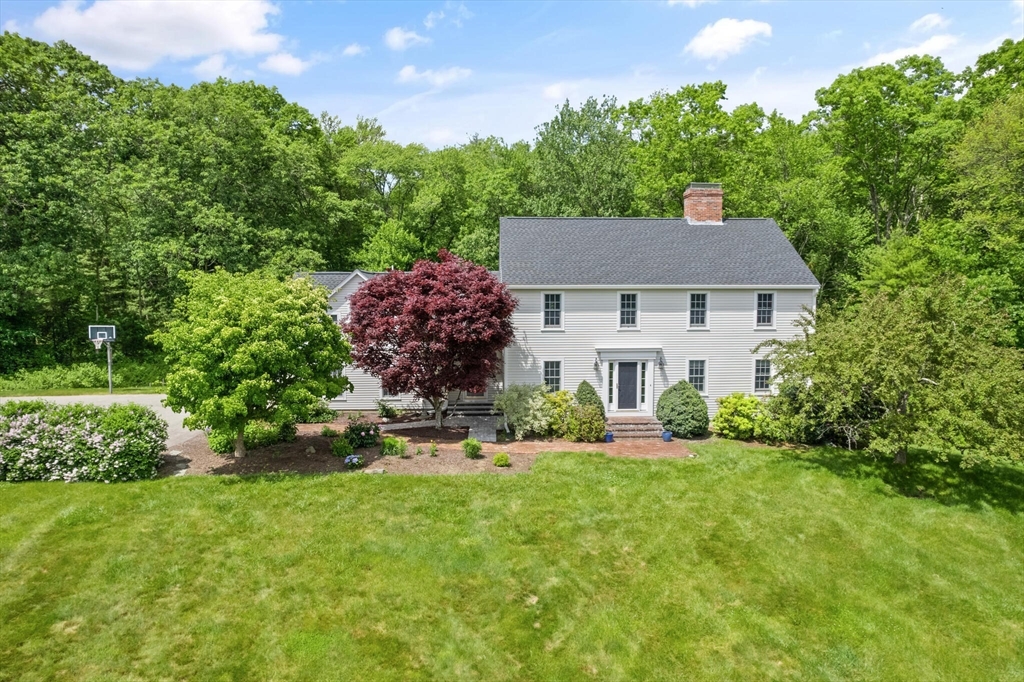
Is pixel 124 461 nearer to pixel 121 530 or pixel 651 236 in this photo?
pixel 121 530

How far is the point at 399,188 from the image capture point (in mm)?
40250

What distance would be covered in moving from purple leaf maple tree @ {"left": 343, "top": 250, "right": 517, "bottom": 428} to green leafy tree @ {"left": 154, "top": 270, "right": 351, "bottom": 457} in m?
2.75

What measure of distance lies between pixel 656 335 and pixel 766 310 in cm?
501

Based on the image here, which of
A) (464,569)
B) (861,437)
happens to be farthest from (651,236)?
(464,569)

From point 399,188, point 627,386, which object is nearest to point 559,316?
point 627,386

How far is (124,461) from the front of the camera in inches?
604

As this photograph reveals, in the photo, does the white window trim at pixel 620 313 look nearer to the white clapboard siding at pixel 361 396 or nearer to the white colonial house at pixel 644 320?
the white colonial house at pixel 644 320

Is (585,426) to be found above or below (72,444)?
below

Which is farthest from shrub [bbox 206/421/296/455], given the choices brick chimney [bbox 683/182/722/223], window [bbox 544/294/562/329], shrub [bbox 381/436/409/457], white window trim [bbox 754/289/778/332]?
brick chimney [bbox 683/182/722/223]

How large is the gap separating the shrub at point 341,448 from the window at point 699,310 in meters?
15.0

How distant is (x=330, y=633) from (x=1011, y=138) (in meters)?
32.3

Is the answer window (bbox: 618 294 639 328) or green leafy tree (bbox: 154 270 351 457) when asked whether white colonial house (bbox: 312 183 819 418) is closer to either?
window (bbox: 618 294 639 328)

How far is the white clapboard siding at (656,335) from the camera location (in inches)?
914

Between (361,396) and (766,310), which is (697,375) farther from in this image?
(361,396)
